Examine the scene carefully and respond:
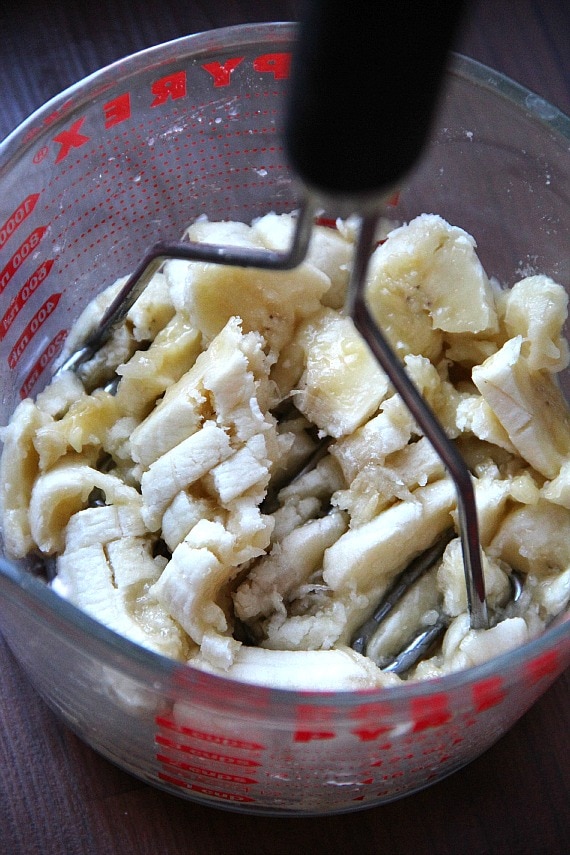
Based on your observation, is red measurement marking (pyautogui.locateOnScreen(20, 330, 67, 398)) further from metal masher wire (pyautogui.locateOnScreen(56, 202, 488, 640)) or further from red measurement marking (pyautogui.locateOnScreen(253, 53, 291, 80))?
red measurement marking (pyautogui.locateOnScreen(253, 53, 291, 80))

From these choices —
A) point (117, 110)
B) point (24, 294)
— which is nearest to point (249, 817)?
point (24, 294)

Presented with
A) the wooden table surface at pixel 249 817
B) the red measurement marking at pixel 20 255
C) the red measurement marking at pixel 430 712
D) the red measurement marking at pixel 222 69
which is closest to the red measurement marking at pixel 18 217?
the red measurement marking at pixel 20 255

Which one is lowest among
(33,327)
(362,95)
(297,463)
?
(297,463)

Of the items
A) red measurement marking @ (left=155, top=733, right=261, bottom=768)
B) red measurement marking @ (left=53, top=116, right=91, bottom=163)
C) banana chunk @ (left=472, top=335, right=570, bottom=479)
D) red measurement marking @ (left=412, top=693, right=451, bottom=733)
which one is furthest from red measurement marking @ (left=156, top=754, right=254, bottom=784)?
red measurement marking @ (left=53, top=116, right=91, bottom=163)

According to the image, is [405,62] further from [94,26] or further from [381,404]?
[94,26]

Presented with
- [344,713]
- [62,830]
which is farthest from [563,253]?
[62,830]

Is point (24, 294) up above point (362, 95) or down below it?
below

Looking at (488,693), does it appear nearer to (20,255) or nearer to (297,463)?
(297,463)
